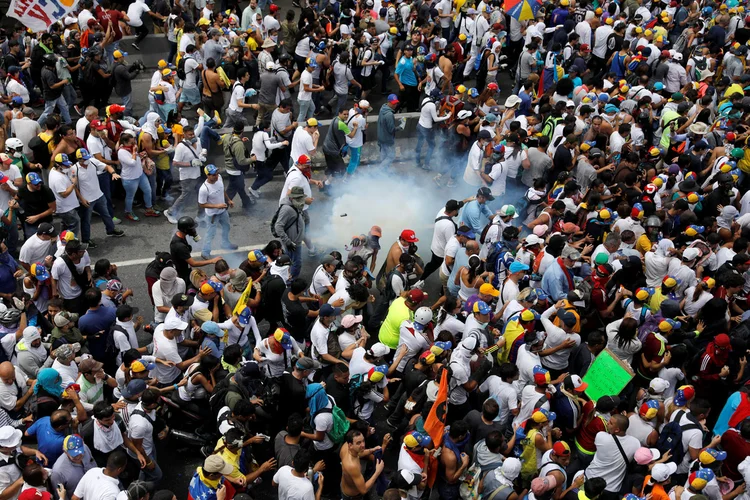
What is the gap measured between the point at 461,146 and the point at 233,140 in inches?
162

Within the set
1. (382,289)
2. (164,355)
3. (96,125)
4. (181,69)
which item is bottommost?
(382,289)

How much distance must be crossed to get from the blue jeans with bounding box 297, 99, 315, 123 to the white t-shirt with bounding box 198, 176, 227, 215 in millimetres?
3678

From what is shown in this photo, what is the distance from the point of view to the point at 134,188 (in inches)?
480

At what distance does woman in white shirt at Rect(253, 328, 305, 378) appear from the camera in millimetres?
8359

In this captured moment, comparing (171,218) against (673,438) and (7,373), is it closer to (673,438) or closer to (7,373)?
(7,373)

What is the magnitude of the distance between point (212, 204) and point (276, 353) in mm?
3512

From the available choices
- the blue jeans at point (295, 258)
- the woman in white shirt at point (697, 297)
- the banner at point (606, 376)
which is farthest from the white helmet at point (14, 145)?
the woman in white shirt at point (697, 297)

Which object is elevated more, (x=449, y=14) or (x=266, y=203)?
(x=449, y=14)

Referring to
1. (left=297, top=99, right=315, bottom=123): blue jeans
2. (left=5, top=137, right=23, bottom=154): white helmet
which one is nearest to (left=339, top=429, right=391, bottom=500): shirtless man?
(left=5, top=137, right=23, bottom=154): white helmet

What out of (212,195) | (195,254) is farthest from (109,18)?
(212,195)

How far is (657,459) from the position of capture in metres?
7.68

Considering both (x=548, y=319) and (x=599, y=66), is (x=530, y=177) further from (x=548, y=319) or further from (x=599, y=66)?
(x=599, y=66)

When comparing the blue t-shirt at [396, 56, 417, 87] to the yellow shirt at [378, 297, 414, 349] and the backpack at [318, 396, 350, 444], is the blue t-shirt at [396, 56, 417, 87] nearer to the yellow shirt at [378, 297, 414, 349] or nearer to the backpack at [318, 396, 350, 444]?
the yellow shirt at [378, 297, 414, 349]

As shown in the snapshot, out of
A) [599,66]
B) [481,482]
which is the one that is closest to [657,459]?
[481,482]
